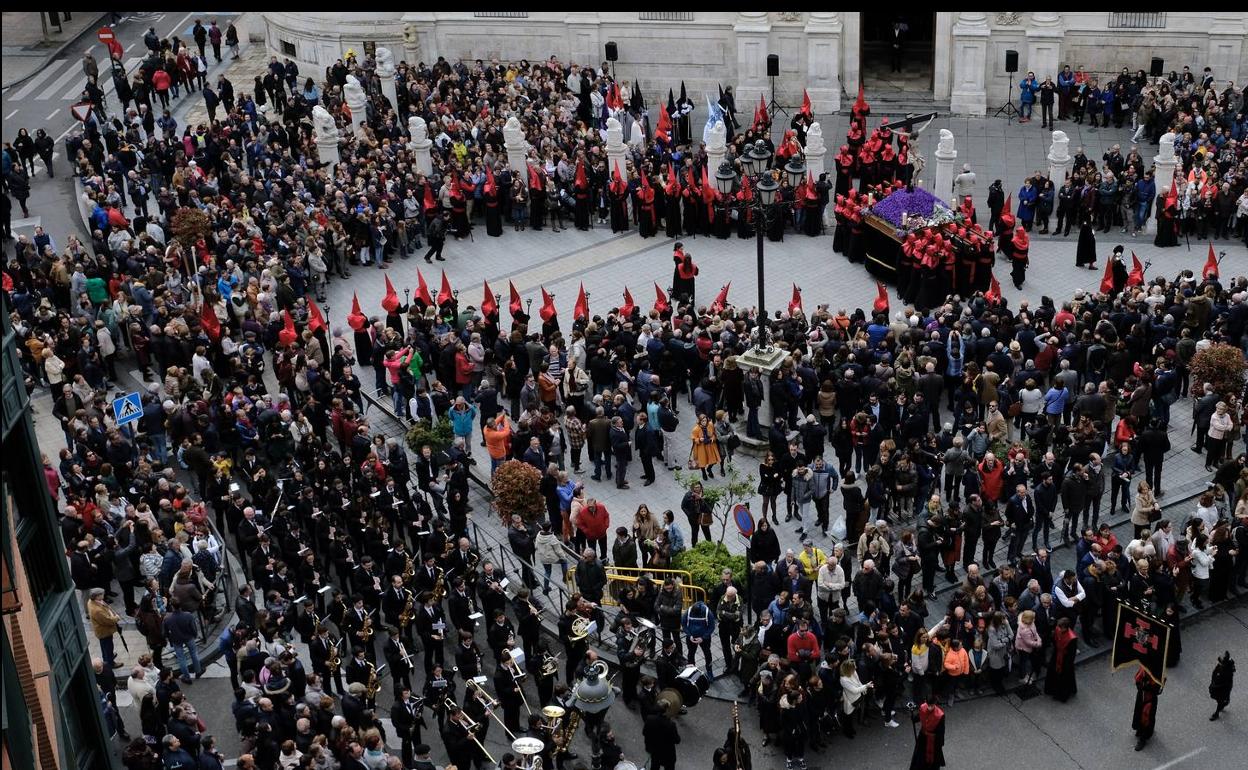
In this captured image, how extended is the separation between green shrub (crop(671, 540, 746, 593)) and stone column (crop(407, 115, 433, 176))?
59.0 feet

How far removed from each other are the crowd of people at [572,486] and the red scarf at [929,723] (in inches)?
2.9

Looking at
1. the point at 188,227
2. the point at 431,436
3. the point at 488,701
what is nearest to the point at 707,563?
the point at 488,701

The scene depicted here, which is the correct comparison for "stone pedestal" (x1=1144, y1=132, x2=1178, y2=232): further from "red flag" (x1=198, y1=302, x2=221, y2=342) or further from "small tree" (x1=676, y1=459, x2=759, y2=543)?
"red flag" (x1=198, y1=302, x2=221, y2=342)

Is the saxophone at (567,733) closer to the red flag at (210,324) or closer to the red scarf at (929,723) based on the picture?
the red scarf at (929,723)

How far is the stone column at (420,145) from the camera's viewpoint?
130 ft

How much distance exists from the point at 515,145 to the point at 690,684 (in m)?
19.3

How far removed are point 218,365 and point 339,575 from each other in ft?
26.7

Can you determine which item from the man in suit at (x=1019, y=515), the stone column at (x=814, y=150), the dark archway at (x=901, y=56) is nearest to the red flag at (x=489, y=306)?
the stone column at (x=814, y=150)

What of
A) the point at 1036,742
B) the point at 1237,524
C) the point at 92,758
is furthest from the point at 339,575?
the point at 92,758

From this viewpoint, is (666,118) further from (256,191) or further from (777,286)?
(256,191)

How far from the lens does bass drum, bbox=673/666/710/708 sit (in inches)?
888

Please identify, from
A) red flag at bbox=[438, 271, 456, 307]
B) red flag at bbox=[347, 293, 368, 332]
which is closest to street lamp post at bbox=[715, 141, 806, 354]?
red flag at bbox=[438, 271, 456, 307]

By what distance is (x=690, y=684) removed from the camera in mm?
22641

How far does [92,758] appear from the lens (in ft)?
30.2
